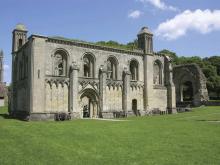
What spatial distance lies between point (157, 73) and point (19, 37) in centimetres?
1929

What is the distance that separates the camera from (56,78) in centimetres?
3097

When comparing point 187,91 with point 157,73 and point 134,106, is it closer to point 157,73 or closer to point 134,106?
point 157,73

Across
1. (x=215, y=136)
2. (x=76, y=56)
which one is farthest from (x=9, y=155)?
(x=76, y=56)

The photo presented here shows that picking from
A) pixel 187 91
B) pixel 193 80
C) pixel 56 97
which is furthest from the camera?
pixel 187 91

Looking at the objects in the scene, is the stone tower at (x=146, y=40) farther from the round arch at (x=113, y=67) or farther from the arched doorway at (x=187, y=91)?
the arched doorway at (x=187, y=91)

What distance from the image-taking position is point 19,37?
36.1m

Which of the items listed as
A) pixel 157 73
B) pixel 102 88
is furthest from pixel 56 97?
pixel 157 73

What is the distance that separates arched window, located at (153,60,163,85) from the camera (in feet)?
138

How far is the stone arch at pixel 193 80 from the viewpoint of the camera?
169 feet

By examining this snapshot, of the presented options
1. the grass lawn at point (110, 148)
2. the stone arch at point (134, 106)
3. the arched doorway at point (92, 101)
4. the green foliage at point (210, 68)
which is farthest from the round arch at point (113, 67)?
the green foliage at point (210, 68)

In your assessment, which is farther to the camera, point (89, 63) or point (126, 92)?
point (126, 92)

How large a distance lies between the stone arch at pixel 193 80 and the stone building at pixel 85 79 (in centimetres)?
1176

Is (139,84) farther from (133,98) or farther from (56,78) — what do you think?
(56,78)

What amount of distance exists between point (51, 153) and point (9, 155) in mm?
1529
